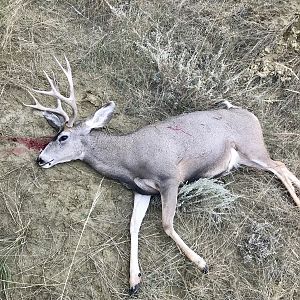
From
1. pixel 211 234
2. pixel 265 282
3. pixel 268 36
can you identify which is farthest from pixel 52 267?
pixel 268 36

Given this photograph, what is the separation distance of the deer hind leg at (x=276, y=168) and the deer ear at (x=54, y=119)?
66.8 inches

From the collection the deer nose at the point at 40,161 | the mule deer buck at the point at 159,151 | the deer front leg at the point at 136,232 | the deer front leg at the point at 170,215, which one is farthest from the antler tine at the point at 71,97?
the deer front leg at the point at 170,215

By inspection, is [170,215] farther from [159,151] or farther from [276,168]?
[276,168]

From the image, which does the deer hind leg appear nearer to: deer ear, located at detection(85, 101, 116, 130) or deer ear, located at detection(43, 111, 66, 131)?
deer ear, located at detection(85, 101, 116, 130)

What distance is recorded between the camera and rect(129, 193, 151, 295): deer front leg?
17.9ft

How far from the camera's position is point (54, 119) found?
599cm

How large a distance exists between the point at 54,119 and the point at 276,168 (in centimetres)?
208

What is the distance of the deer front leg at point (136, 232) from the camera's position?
5.46 m

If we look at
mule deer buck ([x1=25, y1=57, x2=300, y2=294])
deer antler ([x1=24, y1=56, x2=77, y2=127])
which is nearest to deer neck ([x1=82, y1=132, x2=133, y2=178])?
mule deer buck ([x1=25, y1=57, x2=300, y2=294])

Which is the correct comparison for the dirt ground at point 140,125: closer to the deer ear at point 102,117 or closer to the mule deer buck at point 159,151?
the mule deer buck at point 159,151

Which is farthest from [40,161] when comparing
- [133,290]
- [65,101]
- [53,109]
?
[133,290]

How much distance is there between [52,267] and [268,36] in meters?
3.26

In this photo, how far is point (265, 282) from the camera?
18.3 ft

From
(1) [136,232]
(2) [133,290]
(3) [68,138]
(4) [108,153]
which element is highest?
(3) [68,138]
